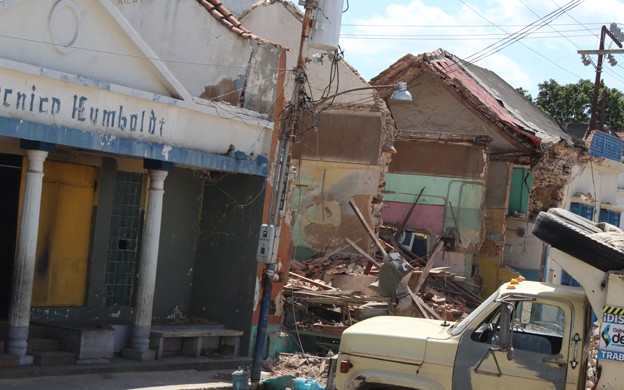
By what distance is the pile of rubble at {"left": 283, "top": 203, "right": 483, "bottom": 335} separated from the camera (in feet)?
43.7

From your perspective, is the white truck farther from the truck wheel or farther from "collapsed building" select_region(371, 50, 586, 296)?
"collapsed building" select_region(371, 50, 586, 296)

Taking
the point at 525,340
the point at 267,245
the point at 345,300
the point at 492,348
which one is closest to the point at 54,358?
the point at 267,245

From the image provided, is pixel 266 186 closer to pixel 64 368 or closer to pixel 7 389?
pixel 64 368

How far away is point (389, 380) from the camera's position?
22.8 ft

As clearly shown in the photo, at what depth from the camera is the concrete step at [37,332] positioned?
34.2 feet

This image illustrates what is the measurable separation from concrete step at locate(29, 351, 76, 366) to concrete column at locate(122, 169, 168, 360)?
1.26 m

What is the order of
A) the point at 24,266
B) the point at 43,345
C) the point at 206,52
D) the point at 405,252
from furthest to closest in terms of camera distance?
1. the point at 405,252
2. the point at 206,52
3. the point at 43,345
4. the point at 24,266

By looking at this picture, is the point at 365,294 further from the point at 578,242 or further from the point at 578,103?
the point at 578,103

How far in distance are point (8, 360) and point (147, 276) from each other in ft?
8.72

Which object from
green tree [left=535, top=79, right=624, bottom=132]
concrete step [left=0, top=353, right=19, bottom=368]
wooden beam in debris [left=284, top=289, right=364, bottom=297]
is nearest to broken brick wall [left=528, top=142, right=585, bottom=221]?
wooden beam in debris [left=284, top=289, right=364, bottom=297]

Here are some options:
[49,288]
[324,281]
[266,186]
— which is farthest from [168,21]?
[324,281]

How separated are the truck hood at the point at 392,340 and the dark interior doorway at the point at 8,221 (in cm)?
652

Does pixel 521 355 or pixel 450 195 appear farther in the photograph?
pixel 450 195

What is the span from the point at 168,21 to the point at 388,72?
11.0m
